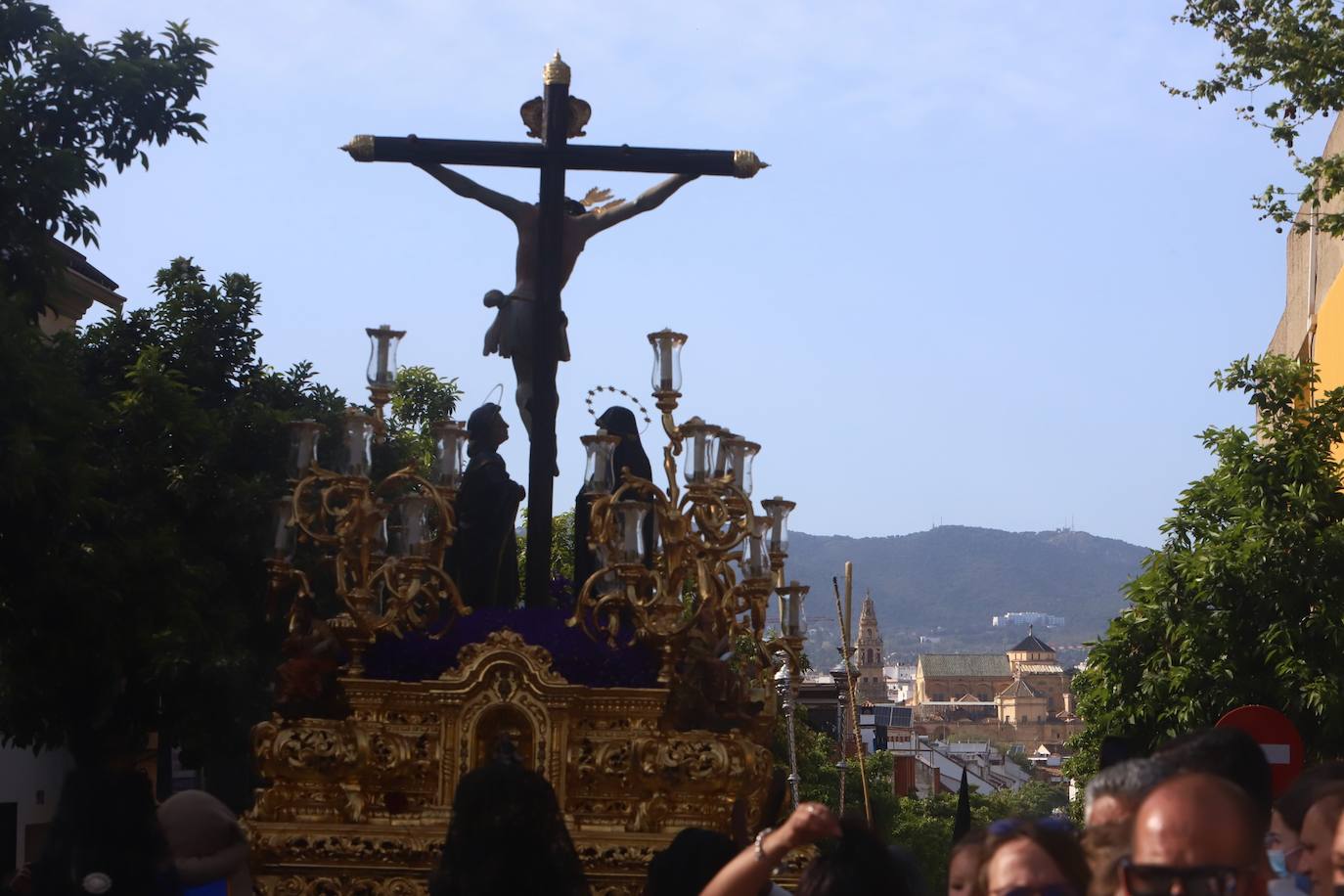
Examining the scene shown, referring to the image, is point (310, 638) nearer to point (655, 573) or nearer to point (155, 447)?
point (655, 573)

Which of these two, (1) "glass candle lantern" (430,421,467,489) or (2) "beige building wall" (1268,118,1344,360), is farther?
(2) "beige building wall" (1268,118,1344,360)

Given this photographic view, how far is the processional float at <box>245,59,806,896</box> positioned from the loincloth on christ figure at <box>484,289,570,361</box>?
1021mm

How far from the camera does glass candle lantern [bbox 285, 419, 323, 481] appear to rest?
9.04m

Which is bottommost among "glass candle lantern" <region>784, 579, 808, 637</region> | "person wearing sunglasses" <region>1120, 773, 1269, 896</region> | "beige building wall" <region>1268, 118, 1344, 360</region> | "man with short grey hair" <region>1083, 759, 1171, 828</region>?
"person wearing sunglasses" <region>1120, 773, 1269, 896</region>

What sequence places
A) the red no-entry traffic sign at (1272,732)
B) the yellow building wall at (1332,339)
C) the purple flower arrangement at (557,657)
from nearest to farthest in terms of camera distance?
the red no-entry traffic sign at (1272,732), the purple flower arrangement at (557,657), the yellow building wall at (1332,339)

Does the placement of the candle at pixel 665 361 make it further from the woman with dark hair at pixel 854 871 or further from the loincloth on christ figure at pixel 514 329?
the woman with dark hair at pixel 854 871

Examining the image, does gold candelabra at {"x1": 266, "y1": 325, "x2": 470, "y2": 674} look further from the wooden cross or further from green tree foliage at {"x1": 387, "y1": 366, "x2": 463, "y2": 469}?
green tree foliage at {"x1": 387, "y1": 366, "x2": 463, "y2": 469}

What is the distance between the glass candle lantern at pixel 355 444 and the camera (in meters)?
8.71

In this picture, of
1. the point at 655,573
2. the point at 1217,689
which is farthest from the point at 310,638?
the point at 1217,689

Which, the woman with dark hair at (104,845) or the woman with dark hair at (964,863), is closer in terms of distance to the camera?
the woman with dark hair at (964,863)

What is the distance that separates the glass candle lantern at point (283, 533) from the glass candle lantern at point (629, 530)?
1.56 metres

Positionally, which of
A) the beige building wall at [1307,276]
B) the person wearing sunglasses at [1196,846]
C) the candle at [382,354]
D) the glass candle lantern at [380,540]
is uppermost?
the beige building wall at [1307,276]

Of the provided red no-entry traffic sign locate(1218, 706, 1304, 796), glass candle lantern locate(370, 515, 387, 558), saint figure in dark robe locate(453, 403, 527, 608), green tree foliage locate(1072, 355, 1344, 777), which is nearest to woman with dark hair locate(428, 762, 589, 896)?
glass candle lantern locate(370, 515, 387, 558)

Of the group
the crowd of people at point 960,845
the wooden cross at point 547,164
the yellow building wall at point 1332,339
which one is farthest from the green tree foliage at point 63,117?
the yellow building wall at point 1332,339
